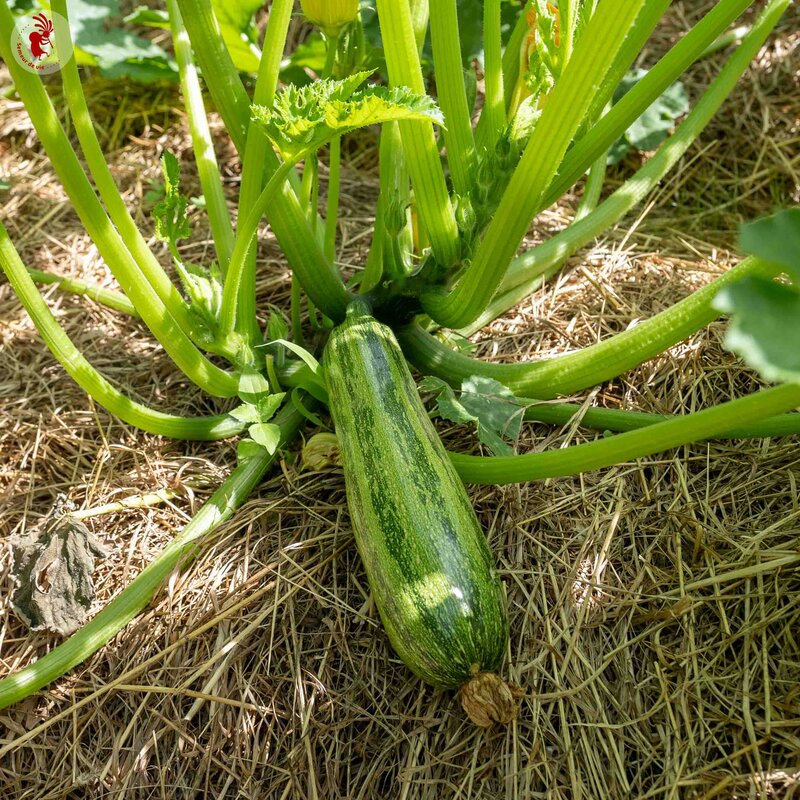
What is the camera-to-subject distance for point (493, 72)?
175 centimetres

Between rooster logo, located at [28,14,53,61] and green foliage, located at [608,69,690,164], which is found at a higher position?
rooster logo, located at [28,14,53,61]

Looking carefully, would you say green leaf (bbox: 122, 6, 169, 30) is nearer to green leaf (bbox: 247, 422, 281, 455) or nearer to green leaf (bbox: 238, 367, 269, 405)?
green leaf (bbox: 238, 367, 269, 405)

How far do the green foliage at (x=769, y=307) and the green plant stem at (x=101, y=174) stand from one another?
3.79 feet

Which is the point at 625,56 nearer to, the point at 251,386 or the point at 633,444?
the point at 633,444

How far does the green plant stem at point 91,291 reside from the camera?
2236mm

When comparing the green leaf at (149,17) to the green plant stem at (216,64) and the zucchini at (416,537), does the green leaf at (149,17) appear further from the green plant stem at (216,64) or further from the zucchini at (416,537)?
the zucchini at (416,537)

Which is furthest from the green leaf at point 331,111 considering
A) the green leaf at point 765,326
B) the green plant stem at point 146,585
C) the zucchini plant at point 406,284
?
the green plant stem at point 146,585

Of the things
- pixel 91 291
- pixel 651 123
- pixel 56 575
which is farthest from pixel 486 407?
pixel 651 123

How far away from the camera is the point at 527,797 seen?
1.46m

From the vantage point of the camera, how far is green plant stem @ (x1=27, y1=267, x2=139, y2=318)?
2.24 metres

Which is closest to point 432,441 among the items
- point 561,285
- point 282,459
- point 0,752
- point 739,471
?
point 282,459

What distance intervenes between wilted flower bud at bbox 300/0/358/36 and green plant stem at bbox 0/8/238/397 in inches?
21.8

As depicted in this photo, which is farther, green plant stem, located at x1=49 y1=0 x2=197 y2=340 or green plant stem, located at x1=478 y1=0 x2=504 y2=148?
green plant stem, located at x1=478 y1=0 x2=504 y2=148

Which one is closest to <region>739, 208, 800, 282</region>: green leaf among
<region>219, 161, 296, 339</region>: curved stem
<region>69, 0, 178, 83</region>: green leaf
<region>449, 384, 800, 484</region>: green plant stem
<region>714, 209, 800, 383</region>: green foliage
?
<region>714, 209, 800, 383</region>: green foliage
